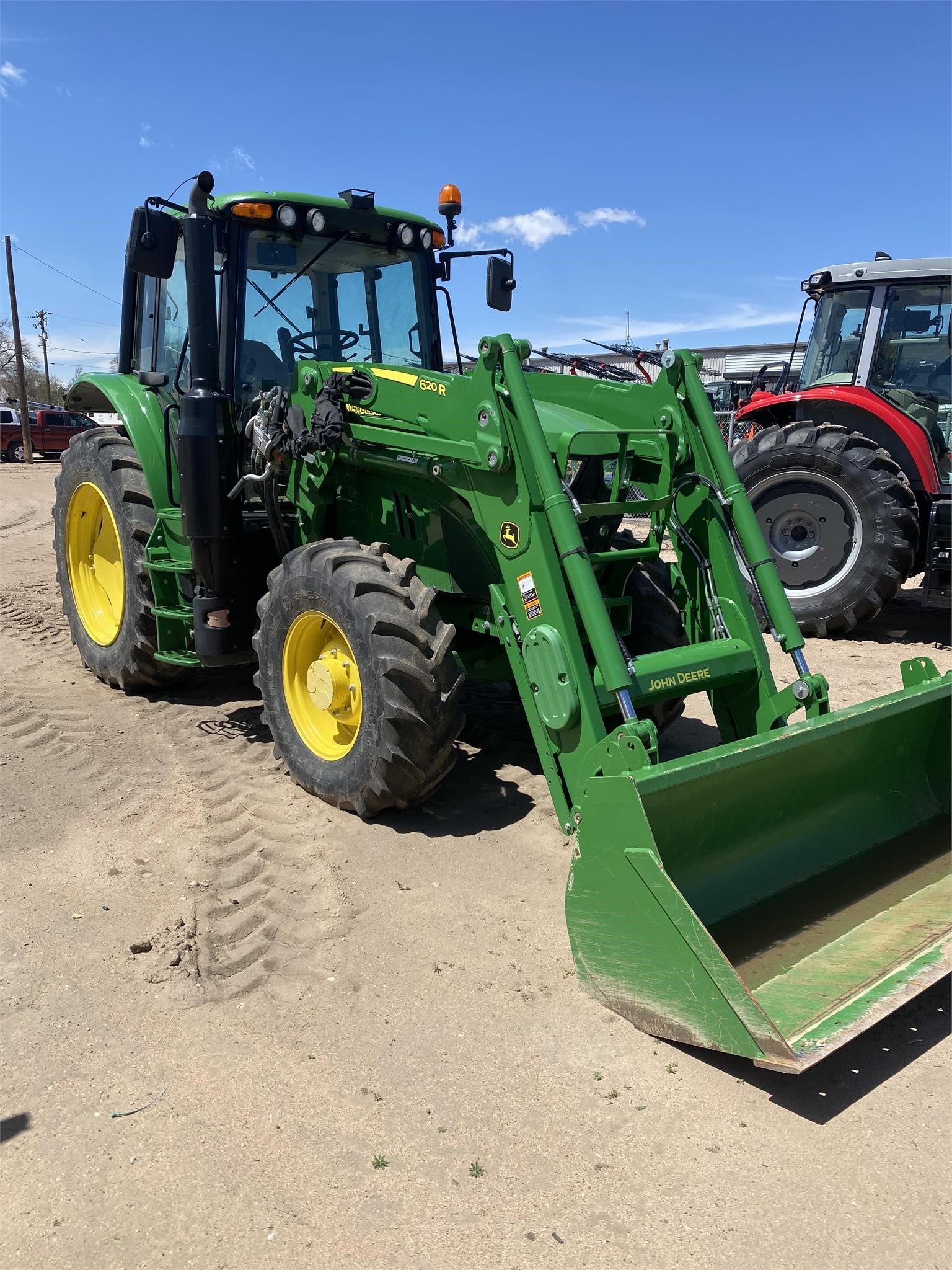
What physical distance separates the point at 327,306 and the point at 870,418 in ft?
16.5

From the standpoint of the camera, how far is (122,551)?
18.6ft

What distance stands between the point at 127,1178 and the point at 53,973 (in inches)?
40.4

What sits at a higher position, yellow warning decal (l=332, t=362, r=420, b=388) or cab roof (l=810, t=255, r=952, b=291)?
cab roof (l=810, t=255, r=952, b=291)

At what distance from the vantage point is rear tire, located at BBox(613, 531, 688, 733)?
4539mm

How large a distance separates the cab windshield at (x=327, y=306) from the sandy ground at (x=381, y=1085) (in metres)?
2.38

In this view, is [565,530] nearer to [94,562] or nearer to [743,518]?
[743,518]

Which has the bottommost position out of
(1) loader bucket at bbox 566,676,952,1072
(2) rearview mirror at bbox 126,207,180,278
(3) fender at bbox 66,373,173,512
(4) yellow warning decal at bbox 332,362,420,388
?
(1) loader bucket at bbox 566,676,952,1072

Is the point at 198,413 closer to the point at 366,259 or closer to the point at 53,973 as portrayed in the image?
the point at 366,259

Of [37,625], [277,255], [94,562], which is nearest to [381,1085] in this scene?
[277,255]

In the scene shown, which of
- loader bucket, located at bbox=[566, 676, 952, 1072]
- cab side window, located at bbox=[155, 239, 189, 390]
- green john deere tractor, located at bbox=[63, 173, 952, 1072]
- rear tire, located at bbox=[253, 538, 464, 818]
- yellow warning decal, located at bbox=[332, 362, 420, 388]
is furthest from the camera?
cab side window, located at bbox=[155, 239, 189, 390]

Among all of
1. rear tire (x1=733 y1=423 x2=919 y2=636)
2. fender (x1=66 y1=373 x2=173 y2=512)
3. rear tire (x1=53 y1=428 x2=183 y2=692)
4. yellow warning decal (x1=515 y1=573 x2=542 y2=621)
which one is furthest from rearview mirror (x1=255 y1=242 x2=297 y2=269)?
rear tire (x1=733 y1=423 x2=919 y2=636)

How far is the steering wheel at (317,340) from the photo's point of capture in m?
5.16

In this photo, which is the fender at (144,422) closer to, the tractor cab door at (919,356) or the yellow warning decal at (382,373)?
the yellow warning decal at (382,373)

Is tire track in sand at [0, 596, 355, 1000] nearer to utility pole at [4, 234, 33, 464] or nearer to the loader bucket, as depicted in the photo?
the loader bucket
